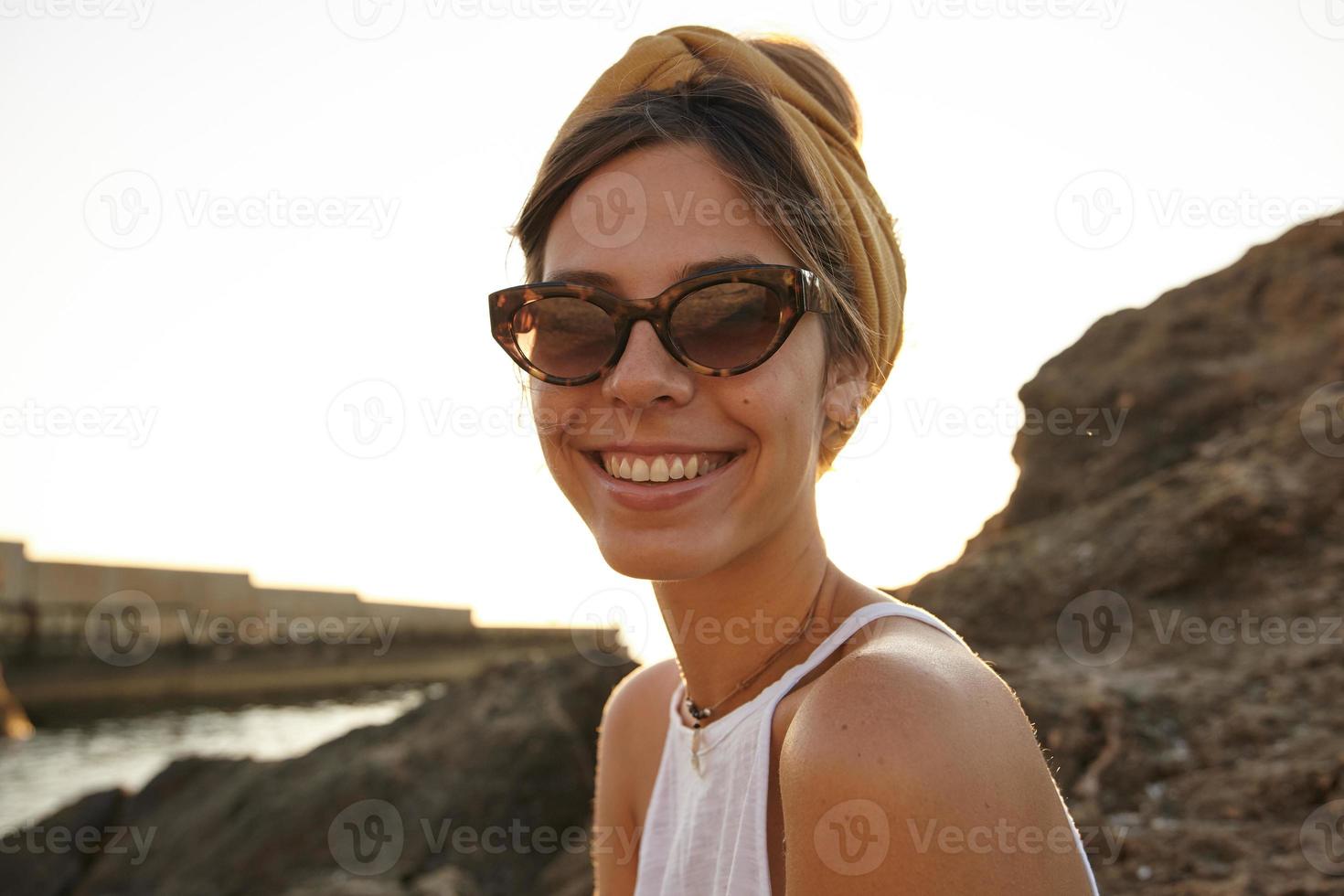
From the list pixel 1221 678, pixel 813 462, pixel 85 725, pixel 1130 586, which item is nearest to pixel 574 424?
pixel 813 462

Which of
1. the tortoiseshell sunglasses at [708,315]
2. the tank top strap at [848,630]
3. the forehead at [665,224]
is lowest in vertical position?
the tank top strap at [848,630]

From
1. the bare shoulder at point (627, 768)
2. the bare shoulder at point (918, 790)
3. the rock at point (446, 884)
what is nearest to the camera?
the bare shoulder at point (918, 790)

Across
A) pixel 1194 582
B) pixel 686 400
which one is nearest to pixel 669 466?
pixel 686 400

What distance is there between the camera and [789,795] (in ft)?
4.37

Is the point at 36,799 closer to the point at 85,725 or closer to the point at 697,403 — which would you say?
the point at 85,725

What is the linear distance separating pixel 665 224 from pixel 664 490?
486mm

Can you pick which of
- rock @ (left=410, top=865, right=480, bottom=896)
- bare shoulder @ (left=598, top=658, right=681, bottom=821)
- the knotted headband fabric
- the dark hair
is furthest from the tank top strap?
rock @ (left=410, top=865, right=480, bottom=896)

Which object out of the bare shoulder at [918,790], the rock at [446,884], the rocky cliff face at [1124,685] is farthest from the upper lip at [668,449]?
the rock at [446,884]

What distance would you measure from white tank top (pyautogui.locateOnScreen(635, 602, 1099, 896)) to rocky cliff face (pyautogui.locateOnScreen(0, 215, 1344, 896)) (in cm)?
129

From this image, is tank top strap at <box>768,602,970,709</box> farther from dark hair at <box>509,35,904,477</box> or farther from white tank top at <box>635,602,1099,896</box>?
dark hair at <box>509,35,904,477</box>

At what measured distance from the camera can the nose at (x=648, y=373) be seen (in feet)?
5.64

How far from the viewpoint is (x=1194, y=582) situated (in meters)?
3.98

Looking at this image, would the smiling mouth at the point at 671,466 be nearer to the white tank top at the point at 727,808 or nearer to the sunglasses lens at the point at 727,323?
the sunglasses lens at the point at 727,323

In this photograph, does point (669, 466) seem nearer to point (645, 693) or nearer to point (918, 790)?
point (918, 790)
